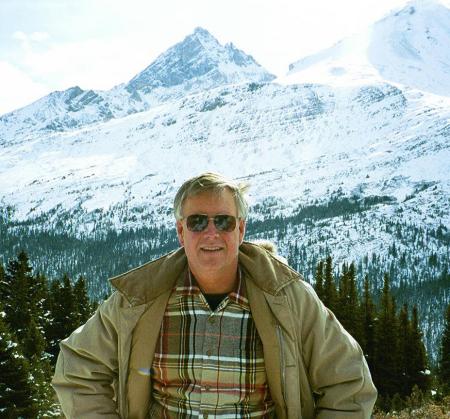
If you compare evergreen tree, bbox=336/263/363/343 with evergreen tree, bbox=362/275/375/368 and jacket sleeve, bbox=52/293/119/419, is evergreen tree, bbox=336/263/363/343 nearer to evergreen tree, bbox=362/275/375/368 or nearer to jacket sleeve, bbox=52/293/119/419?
evergreen tree, bbox=362/275/375/368

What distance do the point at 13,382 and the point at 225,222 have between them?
15186 millimetres

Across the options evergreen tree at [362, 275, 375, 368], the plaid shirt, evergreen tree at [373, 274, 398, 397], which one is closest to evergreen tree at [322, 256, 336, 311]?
evergreen tree at [362, 275, 375, 368]

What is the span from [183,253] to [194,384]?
1.13 meters

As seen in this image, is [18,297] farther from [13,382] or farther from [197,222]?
[197,222]

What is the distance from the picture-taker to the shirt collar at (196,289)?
4.34 m

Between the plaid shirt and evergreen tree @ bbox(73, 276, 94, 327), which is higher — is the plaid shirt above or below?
above

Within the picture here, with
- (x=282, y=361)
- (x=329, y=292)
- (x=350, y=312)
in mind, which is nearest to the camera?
(x=282, y=361)

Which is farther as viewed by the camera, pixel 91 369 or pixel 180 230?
pixel 180 230

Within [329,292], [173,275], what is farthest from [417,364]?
[173,275]

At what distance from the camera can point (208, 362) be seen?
4230 millimetres

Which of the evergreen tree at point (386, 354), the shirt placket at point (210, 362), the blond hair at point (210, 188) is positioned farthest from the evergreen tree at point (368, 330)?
the blond hair at point (210, 188)

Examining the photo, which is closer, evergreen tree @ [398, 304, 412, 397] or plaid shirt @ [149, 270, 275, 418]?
plaid shirt @ [149, 270, 275, 418]

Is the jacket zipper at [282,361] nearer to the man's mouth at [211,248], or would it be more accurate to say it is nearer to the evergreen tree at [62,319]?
the man's mouth at [211,248]

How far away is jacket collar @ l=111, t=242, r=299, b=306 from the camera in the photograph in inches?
167
